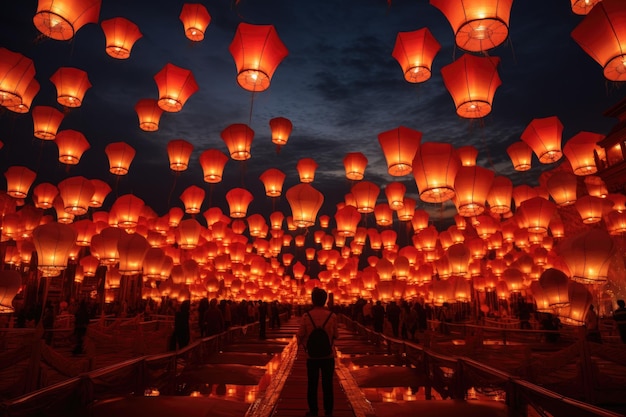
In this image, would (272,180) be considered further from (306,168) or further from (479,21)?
(479,21)

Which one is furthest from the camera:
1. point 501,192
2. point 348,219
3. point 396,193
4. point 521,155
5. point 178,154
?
point 348,219

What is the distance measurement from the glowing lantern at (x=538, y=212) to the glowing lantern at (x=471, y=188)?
12.5ft

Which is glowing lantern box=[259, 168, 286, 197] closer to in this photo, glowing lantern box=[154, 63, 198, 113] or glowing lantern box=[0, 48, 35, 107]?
glowing lantern box=[154, 63, 198, 113]

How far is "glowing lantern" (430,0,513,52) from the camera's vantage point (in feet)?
14.4

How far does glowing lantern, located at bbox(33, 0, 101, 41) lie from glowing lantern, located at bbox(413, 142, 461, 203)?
503 cm

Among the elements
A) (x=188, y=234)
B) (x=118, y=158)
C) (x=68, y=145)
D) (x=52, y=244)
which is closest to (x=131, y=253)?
(x=52, y=244)

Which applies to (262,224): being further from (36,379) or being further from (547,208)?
(36,379)

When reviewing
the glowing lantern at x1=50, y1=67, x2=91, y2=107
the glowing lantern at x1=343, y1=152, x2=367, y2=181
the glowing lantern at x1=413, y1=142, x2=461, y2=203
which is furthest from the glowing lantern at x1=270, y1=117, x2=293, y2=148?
the glowing lantern at x1=413, y1=142, x2=461, y2=203

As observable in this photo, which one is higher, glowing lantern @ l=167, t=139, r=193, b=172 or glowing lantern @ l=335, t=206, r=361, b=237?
glowing lantern @ l=167, t=139, r=193, b=172

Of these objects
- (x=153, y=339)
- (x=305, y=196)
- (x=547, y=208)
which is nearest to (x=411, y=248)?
(x=547, y=208)

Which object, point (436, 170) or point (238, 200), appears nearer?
point (436, 170)

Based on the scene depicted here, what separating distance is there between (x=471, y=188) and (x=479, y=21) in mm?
2918

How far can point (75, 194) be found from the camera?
9477 mm

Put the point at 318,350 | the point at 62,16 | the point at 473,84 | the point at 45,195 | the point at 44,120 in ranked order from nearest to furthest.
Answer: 1. the point at 318,350
2. the point at 62,16
3. the point at 473,84
4. the point at 44,120
5. the point at 45,195
